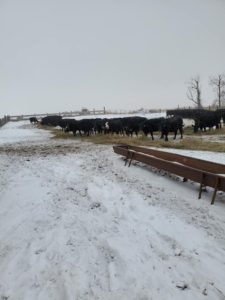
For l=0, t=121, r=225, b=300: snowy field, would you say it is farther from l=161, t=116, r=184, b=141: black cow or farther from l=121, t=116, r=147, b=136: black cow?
l=121, t=116, r=147, b=136: black cow

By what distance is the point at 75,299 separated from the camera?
3.77 m

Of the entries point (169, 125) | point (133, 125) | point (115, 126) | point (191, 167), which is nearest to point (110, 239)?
point (191, 167)

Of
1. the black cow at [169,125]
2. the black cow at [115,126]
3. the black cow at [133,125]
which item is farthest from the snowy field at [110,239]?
the black cow at [115,126]

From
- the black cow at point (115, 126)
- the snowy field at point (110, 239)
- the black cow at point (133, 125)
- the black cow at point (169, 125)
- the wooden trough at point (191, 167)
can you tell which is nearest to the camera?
the snowy field at point (110, 239)

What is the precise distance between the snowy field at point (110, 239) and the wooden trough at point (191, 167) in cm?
33

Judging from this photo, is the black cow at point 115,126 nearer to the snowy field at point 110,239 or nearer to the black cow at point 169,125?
the black cow at point 169,125

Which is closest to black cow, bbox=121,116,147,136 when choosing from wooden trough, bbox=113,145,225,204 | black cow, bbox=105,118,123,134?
black cow, bbox=105,118,123,134

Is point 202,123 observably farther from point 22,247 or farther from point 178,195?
point 22,247

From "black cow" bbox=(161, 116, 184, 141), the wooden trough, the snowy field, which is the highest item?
"black cow" bbox=(161, 116, 184, 141)

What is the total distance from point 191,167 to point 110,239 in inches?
170

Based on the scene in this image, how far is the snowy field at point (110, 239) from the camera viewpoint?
13.1ft

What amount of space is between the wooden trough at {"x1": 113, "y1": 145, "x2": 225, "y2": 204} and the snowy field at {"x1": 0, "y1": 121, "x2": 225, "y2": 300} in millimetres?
328

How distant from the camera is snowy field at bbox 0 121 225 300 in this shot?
399 centimetres

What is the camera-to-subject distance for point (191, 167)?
8812 millimetres
